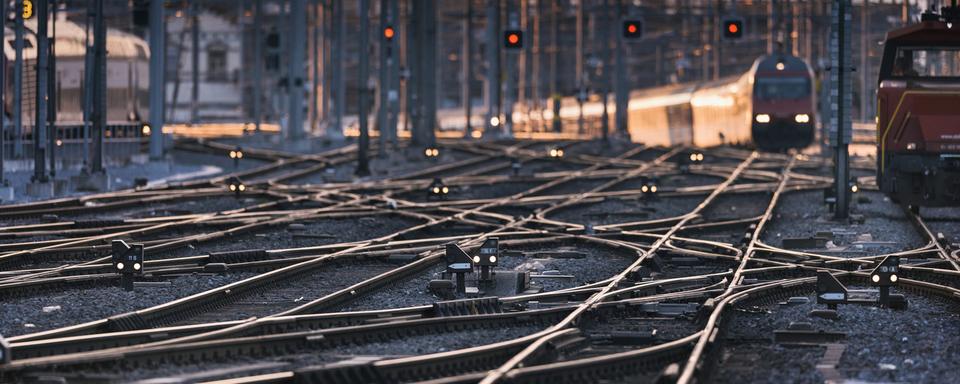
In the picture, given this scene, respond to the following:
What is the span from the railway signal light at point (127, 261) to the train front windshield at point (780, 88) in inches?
1351

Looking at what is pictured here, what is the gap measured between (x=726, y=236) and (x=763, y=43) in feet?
251

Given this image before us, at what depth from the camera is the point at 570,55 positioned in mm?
121250

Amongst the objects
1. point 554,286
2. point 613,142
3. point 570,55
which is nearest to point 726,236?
point 554,286

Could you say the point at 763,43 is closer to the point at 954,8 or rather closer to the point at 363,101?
the point at 363,101

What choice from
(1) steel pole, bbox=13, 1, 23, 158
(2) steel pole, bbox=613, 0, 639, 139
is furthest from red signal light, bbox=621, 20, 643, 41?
(1) steel pole, bbox=13, 1, 23, 158

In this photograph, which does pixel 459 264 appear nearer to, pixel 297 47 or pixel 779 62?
pixel 779 62

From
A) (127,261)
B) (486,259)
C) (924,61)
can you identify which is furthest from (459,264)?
(924,61)

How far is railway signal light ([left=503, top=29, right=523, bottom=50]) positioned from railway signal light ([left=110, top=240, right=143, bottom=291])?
34.2 metres

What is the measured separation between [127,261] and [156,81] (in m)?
28.2

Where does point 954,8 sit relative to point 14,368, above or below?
above

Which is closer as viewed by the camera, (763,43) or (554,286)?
(554,286)

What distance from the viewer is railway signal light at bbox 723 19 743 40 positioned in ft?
153

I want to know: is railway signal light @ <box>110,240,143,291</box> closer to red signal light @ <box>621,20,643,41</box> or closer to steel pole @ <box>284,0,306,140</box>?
red signal light @ <box>621,20,643,41</box>

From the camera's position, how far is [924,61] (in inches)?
995
